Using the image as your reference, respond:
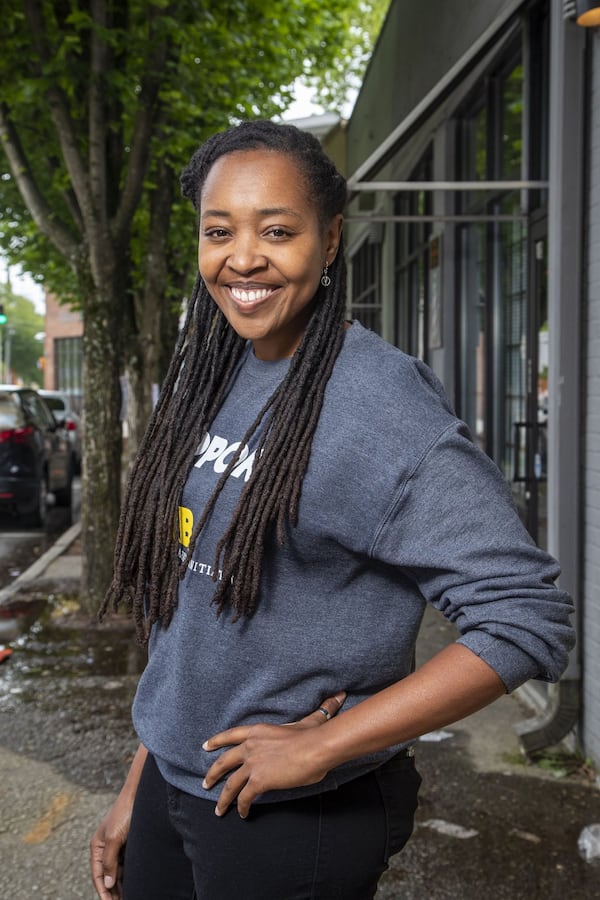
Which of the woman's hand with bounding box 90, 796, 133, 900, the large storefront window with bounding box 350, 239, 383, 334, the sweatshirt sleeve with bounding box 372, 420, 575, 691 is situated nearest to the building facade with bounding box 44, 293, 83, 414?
the large storefront window with bounding box 350, 239, 383, 334

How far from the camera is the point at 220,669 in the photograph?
1.56 m

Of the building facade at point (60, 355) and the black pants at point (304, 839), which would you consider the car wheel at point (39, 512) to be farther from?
→ the building facade at point (60, 355)

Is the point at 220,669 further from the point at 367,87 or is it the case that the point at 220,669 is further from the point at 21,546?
the point at 367,87

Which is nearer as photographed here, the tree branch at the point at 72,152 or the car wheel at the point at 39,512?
the tree branch at the point at 72,152

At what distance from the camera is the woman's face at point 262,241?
158 cm

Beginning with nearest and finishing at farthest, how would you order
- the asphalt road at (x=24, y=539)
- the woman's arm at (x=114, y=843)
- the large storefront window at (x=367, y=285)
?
the woman's arm at (x=114, y=843)
the asphalt road at (x=24, y=539)
the large storefront window at (x=367, y=285)

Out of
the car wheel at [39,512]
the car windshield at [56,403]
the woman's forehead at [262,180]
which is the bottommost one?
the car wheel at [39,512]

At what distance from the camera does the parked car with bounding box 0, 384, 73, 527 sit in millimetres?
12281

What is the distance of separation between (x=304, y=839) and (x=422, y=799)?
2958mm

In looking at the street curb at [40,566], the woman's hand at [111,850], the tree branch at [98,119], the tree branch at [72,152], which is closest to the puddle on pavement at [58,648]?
the street curb at [40,566]

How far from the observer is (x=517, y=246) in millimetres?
6414

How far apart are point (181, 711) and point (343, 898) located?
370 mm

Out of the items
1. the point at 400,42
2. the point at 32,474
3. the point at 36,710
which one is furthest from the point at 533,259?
the point at 32,474

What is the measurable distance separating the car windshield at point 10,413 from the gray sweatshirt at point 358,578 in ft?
36.6
